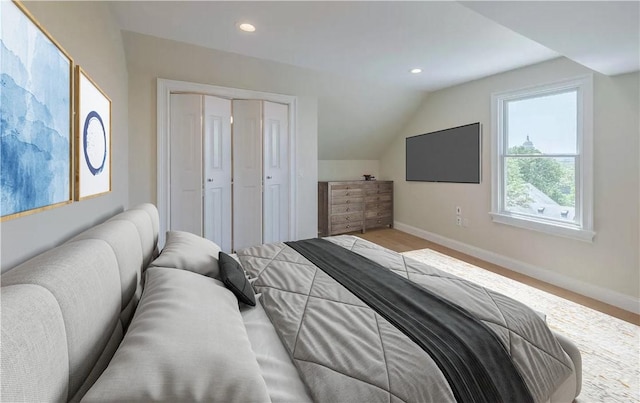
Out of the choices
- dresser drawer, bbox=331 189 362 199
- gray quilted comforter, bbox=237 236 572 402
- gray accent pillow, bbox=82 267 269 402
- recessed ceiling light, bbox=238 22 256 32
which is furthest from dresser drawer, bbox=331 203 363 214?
gray accent pillow, bbox=82 267 269 402

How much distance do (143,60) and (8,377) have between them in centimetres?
333

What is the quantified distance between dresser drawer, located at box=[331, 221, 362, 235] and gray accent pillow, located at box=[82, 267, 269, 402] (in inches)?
169

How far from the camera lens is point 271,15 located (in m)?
2.35

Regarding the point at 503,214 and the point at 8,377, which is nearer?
the point at 8,377

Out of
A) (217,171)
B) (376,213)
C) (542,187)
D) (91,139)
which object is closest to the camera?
(91,139)

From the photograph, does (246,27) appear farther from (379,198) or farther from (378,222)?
(378,222)

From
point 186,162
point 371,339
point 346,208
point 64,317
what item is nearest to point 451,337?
point 371,339

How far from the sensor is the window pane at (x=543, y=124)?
3.01 meters

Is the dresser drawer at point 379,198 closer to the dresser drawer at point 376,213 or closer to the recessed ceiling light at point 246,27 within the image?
the dresser drawer at point 376,213

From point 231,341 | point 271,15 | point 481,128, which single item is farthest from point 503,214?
point 231,341

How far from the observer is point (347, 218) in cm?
536

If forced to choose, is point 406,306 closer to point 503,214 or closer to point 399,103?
point 503,214

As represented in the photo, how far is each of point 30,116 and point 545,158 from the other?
13.6ft

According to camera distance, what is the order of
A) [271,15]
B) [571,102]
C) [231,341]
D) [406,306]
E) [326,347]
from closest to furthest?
[231,341], [326,347], [406,306], [271,15], [571,102]
